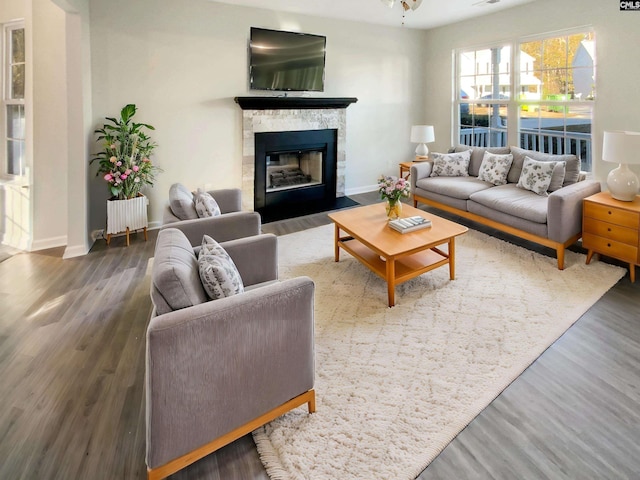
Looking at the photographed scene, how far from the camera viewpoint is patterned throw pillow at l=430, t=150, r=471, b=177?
5.20 meters

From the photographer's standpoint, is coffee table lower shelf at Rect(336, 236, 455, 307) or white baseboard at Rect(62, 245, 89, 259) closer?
coffee table lower shelf at Rect(336, 236, 455, 307)

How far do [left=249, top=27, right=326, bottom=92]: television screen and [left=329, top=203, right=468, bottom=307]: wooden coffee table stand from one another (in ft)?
8.01

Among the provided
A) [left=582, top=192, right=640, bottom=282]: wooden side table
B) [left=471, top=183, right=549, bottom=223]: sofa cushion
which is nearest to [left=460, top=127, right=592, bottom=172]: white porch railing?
[left=471, top=183, right=549, bottom=223]: sofa cushion

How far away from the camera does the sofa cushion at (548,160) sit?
4121 millimetres

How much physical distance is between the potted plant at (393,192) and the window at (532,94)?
274 cm

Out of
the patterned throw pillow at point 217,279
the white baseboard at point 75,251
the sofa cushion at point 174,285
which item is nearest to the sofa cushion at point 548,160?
the patterned throw pillow at point 217,279

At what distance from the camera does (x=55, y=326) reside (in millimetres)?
2686

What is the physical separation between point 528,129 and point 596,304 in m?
3.23

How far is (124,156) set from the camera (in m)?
4.15

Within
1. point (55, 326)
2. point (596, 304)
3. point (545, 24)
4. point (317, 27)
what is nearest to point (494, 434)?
point (596, 304)

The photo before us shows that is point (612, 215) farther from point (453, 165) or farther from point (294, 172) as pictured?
point (294, 172)

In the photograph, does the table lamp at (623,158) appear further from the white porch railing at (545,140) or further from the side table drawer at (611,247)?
the white porch railing at (545,140)

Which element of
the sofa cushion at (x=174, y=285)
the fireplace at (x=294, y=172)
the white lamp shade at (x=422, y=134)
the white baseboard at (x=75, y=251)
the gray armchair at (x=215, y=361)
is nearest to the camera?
the gray armchair at (x=215, y=361)

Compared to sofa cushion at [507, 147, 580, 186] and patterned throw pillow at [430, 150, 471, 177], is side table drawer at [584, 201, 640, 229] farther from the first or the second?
patterned throw pillow at [430, 150, 471, 177]
